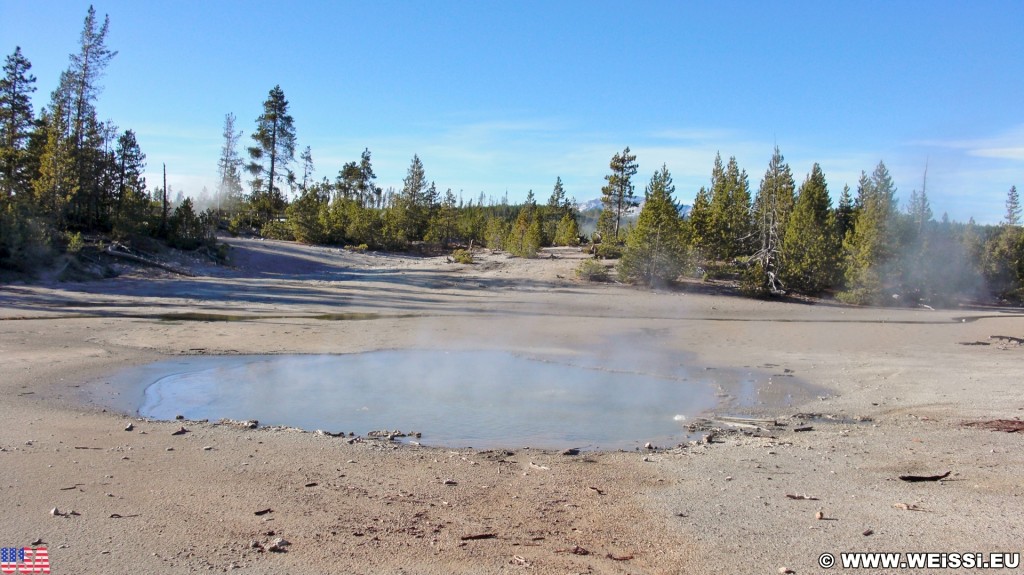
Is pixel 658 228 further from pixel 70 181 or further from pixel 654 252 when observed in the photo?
pixel 70 181

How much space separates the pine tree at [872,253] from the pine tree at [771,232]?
3709 mm

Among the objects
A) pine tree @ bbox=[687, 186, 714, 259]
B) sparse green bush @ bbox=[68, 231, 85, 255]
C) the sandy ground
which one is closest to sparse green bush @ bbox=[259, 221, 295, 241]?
sparse green bush @ bbox=[68, 231, 85, 255]

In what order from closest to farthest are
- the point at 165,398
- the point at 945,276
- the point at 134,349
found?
the point at 165,398 → the point at 134,349 → the point at 945,276

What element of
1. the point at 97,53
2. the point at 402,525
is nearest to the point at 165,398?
the point at 402,525

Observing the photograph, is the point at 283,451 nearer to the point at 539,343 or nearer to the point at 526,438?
the point at 526,438

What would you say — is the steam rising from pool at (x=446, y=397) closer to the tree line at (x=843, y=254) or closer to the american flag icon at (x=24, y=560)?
the american flag icon at (x=24, y=560)

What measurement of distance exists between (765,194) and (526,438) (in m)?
49.6

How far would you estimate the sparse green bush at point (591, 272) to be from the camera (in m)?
36.3

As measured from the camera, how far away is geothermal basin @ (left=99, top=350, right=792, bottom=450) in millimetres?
9406

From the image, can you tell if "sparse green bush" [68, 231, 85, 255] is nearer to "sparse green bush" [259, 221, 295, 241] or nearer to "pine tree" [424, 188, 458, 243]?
"sparse green bush" [259, 221, 295, 241]

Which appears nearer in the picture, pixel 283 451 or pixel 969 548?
pixel 969 548

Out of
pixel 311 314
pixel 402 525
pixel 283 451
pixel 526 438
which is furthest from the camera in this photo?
pixel 311 314

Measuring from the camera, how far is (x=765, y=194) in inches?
2093

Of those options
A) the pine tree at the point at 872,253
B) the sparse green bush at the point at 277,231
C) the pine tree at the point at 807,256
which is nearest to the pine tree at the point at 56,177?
the sparse green bush at the point at 277,231
